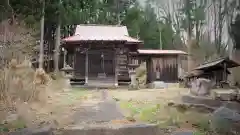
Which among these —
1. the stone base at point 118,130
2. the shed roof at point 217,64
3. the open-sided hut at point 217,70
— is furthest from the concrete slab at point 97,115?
the open-sided hut at point 217,70

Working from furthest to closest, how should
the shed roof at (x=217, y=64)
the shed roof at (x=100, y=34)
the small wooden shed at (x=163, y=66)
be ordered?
the small wooden shed at (x=163, y=66) < the shed roof at (x=100, y=34) < the shed roof at (x=217, y=64)

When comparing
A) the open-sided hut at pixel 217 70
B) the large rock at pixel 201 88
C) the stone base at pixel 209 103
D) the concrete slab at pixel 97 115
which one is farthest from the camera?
the open-sided hut at pixel 217 70

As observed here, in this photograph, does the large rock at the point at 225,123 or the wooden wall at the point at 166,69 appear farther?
the wooden wall at the point at 166,69

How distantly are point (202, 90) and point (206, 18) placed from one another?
2.25m

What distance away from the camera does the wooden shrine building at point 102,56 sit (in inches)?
588

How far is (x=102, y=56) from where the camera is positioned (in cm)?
1538

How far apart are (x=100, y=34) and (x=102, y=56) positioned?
1356 millimetres

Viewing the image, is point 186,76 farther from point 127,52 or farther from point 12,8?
point 12,8

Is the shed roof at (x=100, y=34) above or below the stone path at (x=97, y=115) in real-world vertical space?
above

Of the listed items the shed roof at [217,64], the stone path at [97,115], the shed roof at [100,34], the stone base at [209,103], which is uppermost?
the shed roof at [100,34]

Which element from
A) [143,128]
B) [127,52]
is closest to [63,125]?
[143,128]

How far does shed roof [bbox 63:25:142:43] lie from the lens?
14753 millimetres

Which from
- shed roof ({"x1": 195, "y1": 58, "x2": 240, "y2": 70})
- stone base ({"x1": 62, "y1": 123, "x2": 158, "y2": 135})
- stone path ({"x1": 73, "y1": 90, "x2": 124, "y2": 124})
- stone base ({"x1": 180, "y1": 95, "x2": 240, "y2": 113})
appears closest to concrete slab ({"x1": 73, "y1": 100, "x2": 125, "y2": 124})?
stone path ({"x1": 73, "y1": 90, "x2": 124, "y2": 124})

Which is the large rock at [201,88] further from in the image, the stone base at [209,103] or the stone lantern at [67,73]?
the stone lantern at [67,73]
